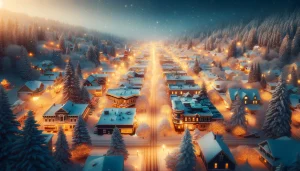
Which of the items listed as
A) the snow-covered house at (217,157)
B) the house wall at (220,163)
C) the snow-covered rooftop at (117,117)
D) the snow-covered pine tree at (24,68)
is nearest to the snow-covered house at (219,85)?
the snow-covered rooftop at (117,117)

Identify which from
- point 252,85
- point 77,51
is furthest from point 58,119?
point 77,51

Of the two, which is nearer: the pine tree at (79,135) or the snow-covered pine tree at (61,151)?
the snow-covered pine tree at (61,151)

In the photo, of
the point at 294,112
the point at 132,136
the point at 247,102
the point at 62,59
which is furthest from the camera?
the point at 62,59

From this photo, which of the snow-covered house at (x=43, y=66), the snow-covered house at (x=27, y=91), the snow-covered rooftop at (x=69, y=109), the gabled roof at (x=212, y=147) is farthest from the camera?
the snow-covered house at (x=43, y=66)

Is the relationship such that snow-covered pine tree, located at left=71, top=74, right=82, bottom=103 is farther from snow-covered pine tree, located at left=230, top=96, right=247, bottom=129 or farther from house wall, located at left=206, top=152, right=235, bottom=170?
snow-covered pine tree, located at left=230, top=96, right=247, bottom=129

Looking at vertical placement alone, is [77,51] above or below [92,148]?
above

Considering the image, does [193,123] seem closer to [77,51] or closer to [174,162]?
[174,162]

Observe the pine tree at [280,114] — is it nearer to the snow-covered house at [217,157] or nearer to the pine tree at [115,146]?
the snow-covered house at [217,157]

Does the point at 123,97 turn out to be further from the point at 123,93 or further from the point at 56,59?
the point at 56,59
